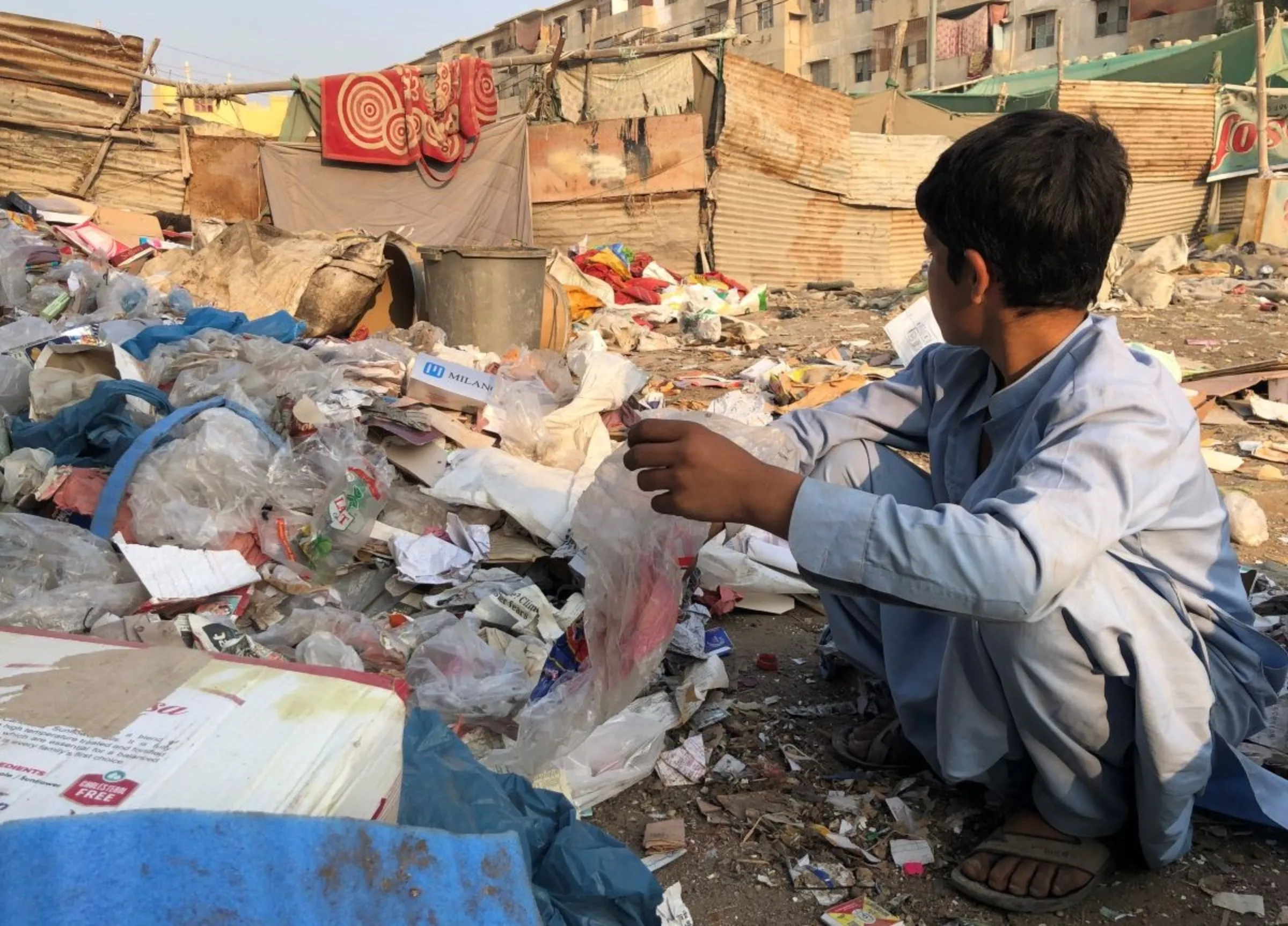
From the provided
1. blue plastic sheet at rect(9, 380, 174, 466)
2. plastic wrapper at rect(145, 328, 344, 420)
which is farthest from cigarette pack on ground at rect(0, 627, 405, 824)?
plastic wrapper at rect(145, 328, 344, 420)

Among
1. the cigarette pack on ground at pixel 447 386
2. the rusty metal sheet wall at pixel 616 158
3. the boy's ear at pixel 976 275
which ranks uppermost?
the rusty metal sheet wall at pixel 616 158

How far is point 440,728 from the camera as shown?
1.45 meters

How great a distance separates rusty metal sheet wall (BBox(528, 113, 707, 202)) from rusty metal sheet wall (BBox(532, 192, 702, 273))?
94mm

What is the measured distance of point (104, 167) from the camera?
29.2 ft

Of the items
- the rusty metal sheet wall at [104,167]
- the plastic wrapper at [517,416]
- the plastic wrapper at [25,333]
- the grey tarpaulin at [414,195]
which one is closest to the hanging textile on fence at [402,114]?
the grey tarpaulin at [414,195]

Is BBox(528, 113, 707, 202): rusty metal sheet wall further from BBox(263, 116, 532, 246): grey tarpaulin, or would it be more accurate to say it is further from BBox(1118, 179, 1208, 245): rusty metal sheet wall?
BBox(1118, 179, 1208, 245): rusty metal sheet wall

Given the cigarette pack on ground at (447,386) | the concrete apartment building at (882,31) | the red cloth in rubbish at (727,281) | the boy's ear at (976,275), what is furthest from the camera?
the concrete apartment building at (882,31)

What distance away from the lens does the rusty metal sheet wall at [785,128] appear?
9.98 metres

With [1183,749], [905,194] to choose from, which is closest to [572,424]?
[1183,749]

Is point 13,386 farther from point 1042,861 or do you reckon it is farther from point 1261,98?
point 1261,98

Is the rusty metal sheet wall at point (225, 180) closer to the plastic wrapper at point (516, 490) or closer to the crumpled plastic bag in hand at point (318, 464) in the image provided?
the crumpled plastic bag in hand at point (318, 464)

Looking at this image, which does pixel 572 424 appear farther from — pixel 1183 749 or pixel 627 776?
pixel 1183 749

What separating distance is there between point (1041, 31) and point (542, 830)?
32.1 metres

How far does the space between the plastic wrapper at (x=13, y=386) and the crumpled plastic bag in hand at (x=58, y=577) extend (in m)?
1.15
